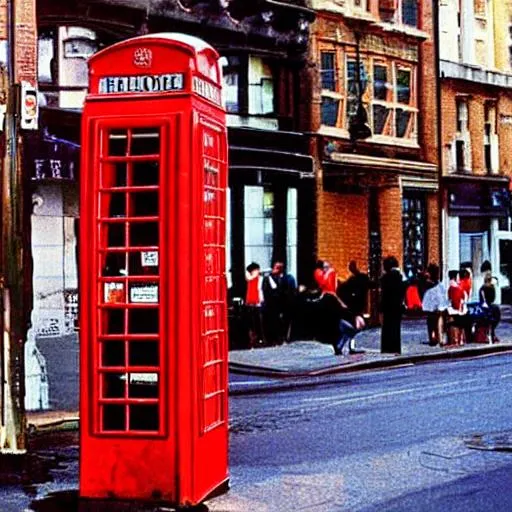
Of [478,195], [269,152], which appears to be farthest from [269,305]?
[478,195]

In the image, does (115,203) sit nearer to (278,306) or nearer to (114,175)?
(114,175)

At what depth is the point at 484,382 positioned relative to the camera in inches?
799

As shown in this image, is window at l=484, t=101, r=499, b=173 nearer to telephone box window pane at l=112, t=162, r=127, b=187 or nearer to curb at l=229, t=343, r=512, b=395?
curb at l=229, t=343, r=512, b=395

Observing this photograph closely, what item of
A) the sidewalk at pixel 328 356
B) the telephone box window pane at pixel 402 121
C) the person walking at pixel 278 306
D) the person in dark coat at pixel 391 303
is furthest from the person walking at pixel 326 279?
the telephone box window pane at pixel 402 121

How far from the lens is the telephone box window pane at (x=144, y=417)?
31.4ft

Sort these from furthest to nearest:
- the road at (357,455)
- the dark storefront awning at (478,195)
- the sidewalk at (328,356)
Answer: the dark storefront awning at (478,195) < the sidewalk at (328,356) < the road at (357,455)

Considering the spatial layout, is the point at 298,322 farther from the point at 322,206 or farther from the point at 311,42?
the point at 311,42

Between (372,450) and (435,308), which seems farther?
(435,308)

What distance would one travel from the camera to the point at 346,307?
26.8 m

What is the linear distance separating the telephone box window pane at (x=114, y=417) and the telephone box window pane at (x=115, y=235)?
1042mm

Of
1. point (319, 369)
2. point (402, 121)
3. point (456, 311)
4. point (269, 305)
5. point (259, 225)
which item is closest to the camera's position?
point (319, 369)

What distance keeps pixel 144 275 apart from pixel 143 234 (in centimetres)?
26

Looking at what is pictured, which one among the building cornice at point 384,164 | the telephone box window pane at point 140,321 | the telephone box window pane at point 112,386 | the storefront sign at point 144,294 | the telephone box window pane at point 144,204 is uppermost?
the building cornice at point 384,164

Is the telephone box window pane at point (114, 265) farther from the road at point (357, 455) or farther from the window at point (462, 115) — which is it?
the window at point (462, 115)
